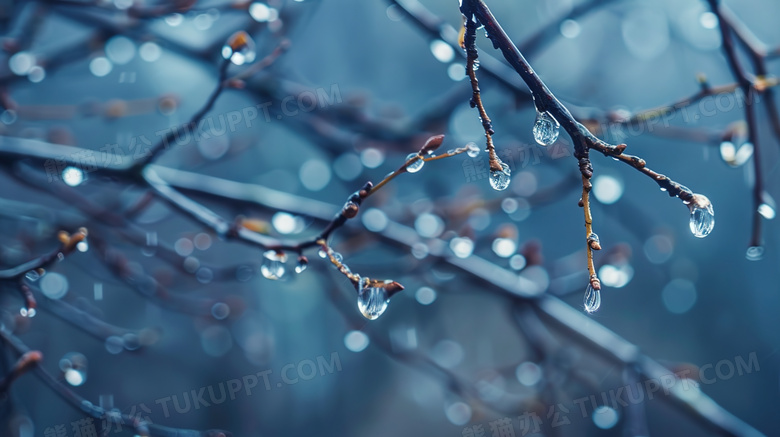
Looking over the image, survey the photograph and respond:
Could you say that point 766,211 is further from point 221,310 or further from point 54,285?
point 54,285

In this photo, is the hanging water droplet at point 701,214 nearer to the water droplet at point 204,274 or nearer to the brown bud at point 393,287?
the brown bud at point 393,287

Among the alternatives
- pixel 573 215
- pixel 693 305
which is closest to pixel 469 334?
pixel 573 215

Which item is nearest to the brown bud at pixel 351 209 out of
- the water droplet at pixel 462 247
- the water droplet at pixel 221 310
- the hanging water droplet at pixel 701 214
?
the hanging water droplet at pixel 701 214

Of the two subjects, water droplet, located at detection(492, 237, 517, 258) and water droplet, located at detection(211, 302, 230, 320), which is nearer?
water droplet, located at detection(492, 237, 517, 258)

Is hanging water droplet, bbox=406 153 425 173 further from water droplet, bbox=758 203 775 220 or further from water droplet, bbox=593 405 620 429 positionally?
water droplet, bbox=593 405 620 429

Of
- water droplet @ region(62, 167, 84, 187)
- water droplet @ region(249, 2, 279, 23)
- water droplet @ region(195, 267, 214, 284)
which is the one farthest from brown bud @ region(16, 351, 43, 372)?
water droplet @ region(249, 2, 279, 23)

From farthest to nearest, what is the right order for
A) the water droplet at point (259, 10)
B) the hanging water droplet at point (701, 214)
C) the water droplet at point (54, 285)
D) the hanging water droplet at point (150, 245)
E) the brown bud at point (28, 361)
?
the water droplet at point (54, 285)
the hanging water droplet at point (150, 245)
the water droplet at point (259, 10)
the brown bud at point (28, 361)
the hanging water droplet at point (701, 214)

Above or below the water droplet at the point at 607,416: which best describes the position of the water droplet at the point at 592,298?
below
